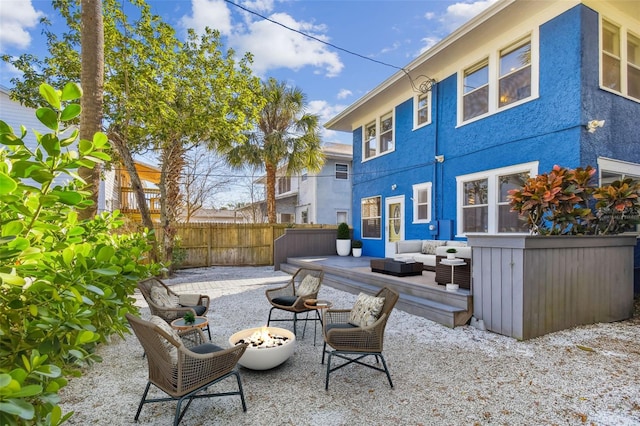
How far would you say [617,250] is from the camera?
17.3ft

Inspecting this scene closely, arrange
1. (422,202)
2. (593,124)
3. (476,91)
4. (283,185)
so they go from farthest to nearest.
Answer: (283,185) → (422,202) → (476,91) → (593,124)

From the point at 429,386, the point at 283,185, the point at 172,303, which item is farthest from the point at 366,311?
the point at 283,185

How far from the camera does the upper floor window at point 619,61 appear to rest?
20.5 feet

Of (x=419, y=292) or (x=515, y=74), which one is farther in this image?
(x=515, y=74)

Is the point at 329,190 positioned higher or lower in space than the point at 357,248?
higher

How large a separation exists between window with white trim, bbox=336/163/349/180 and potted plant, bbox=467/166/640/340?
12.1 meters

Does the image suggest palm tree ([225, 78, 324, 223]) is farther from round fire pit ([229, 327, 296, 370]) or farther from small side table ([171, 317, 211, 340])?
round fire pit ([229, 327, 296, 370])

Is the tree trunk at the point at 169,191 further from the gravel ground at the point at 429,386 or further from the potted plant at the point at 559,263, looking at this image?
the potted plant at the point at 559,263

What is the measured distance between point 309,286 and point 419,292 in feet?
6.78

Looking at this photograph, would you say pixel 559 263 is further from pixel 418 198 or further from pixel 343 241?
pixel 343 241

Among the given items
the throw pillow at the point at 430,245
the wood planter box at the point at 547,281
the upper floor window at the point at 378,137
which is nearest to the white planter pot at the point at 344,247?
the upper floor window at the point at 378,137

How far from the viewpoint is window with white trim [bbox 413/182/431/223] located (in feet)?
29.6

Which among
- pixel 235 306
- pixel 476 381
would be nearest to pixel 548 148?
pixel 476 381

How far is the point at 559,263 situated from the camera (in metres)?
4.64
